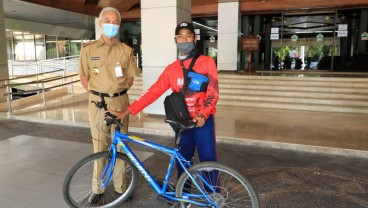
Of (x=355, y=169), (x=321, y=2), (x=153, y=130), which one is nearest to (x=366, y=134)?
(x=355, y=169)

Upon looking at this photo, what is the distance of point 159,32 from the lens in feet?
21.1

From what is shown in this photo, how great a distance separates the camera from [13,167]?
389 centimetres

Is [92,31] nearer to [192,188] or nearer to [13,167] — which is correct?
[13,167]

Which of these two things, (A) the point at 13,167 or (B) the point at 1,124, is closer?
(A) the point at 13,167

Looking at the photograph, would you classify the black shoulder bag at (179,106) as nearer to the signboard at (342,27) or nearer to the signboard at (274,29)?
the signboard at (274,29)

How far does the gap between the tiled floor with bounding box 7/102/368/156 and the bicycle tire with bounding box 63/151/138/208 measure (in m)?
2.49

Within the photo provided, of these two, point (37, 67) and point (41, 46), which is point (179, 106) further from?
point (41, 46)

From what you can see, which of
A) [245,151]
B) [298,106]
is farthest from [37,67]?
[245,151]

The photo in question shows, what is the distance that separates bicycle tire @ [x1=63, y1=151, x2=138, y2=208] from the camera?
2.50 m

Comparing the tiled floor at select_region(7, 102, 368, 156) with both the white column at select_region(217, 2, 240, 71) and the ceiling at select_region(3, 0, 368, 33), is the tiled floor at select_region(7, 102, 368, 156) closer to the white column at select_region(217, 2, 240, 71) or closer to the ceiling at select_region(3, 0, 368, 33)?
the white column at select_region(217, 2, 240, 71)

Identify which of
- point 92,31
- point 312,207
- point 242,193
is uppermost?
point 92,31

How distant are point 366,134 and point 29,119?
274 inches

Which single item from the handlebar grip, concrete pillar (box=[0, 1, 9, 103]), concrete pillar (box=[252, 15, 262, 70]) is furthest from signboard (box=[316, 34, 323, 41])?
the handlebar grip

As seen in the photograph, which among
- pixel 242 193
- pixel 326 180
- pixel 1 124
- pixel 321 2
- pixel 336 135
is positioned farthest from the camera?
pixel 321 2
